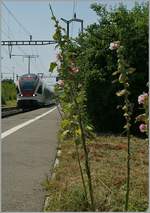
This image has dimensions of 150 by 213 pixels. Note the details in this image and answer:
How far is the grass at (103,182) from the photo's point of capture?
23.6ft

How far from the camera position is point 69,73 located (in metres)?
6.32

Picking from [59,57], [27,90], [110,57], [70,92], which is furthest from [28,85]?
[59,57]

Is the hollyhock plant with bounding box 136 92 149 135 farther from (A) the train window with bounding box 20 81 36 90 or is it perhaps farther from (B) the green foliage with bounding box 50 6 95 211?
(A) the train window with bounding box 20 81 36 90

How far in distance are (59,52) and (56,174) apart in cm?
390

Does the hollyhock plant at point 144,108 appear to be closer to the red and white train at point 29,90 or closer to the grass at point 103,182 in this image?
the grass at point 103,182

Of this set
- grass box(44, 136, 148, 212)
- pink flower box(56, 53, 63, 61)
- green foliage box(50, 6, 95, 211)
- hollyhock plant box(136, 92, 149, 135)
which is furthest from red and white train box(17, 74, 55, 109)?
hollyhock plant box(136, 92, 149, 135)

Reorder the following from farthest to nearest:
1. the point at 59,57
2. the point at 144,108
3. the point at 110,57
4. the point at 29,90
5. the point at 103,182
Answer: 1. the point at 29,90
2. the point at 110,57
3. the point at 103,182
4. the point at 59,57
5. the point at 144,108

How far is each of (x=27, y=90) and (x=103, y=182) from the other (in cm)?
4181

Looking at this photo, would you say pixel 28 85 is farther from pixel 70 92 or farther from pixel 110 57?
pixel 70 92

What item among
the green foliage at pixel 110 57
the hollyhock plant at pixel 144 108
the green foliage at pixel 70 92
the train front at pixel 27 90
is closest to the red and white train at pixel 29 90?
the train front at pixel 27 90

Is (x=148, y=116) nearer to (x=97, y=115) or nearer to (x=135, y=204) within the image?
(x=135, y=204)

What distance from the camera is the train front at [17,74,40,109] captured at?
5019 cm

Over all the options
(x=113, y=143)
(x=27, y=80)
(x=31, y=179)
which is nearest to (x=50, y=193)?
(x=31, y=179)

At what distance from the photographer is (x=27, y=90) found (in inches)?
1973
